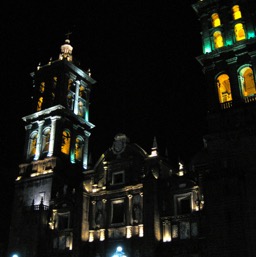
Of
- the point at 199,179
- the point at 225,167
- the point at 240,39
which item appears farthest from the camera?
the point at 240,39

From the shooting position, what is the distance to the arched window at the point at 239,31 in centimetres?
3579

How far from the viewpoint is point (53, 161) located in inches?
1628

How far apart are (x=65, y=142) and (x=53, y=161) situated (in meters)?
3.76

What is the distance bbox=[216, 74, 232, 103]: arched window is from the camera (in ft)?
114

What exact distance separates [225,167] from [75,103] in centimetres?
2221

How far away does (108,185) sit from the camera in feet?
122

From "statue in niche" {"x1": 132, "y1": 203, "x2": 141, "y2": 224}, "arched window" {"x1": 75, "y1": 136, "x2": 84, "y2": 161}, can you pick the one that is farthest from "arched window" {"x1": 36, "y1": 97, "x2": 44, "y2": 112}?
"statue in niche" {"x1": 132, "y1": 203, "x2": 141, "y2": 224}

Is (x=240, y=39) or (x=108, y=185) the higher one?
(x=240, y=39)

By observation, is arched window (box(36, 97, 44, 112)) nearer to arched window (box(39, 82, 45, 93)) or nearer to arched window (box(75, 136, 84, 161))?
arched window (box(39, 82, 45, 93))

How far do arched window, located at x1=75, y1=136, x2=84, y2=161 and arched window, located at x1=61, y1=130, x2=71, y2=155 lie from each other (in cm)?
126

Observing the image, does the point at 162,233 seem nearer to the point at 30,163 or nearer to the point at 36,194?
the point at 36,194

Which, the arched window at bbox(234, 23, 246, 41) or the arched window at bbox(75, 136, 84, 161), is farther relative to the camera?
the arched window at bbox(75, 136, 84, 161)

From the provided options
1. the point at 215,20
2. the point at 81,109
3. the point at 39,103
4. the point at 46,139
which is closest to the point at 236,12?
the point at 215,20

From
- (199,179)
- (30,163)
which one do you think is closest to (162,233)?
(199,179)
